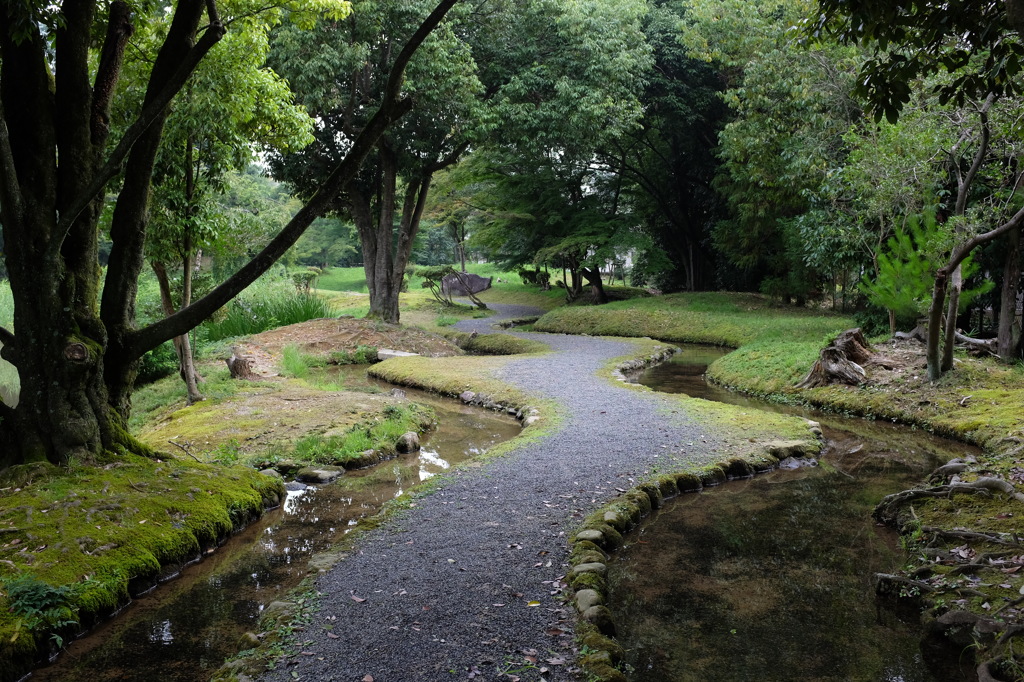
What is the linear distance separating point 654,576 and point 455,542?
152cm

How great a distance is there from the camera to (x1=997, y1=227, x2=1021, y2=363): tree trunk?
1113 cm

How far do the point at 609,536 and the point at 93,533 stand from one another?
3.86 meters

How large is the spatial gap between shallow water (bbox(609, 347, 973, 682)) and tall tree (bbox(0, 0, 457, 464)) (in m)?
3.91

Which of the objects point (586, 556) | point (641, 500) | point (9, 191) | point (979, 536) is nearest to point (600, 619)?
point (586, 556)

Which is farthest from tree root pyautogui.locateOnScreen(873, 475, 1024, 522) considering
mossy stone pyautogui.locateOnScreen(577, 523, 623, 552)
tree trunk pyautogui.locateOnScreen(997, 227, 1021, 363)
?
tree trunk pyautogui.locateOnScreen(997, 227, 1021, 363)

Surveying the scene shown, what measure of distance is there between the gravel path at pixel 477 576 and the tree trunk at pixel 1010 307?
6.53 metres

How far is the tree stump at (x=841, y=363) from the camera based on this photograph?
11500 millimetres

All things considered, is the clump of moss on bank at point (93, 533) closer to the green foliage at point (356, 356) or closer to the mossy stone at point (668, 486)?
the mossy stone at point (668, 486)

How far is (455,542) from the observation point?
5.42 metres

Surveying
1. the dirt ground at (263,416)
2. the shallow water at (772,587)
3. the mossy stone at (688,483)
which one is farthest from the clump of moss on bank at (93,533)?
the mossy stone at (688,483)

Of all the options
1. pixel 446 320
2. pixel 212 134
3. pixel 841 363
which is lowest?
pixel 446 320

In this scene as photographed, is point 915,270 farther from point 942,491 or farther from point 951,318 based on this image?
point 942,491

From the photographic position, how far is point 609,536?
563 centimetres

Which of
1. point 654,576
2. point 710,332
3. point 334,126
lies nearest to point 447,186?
point 334,126
